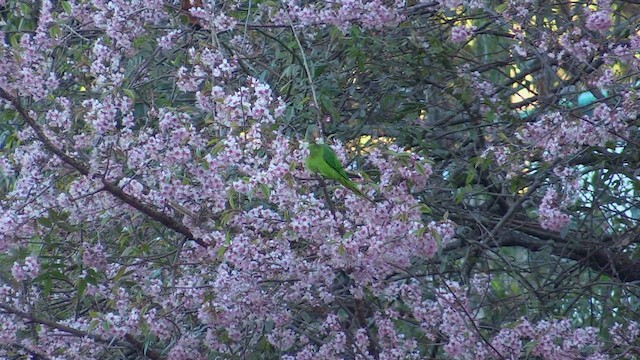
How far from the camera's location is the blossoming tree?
9.46 ft

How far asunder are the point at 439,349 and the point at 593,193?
858 mm

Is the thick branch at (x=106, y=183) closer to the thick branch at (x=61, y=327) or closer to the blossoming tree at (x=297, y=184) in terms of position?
the blossoming tree at (x=297, y=184)

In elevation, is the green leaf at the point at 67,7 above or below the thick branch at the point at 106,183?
above

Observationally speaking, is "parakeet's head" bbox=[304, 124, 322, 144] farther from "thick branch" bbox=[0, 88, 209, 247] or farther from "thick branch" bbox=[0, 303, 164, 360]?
"thick branch" bbox=[0, 303, 164, 360]

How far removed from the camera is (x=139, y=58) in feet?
13.0

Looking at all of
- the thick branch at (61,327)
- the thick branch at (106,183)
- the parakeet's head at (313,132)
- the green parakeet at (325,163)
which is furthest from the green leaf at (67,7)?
the green parakeet at (325,163)

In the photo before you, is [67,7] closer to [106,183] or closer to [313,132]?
[106,183]

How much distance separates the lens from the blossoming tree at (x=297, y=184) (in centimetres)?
288

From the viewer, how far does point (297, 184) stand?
2836 millimetres

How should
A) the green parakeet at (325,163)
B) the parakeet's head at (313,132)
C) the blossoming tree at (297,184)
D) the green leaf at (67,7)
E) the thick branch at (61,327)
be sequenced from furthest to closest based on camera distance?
the green leaf at (67,7) → the parakeet's head at (313,132) → the thick branch at (61,327) → the blossoming tree at (297,184) → the green parakeet at (325,163)

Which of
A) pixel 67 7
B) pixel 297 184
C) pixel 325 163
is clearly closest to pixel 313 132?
pixel 297 184

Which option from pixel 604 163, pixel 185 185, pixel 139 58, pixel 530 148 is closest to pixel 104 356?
pixel 185 185

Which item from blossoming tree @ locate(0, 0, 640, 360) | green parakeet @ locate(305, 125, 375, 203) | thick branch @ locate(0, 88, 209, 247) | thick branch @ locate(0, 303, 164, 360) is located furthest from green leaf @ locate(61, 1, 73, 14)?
green parakeet @ locate(305, 125, 375, 203)

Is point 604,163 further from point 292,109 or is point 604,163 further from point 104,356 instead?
point 104,356
